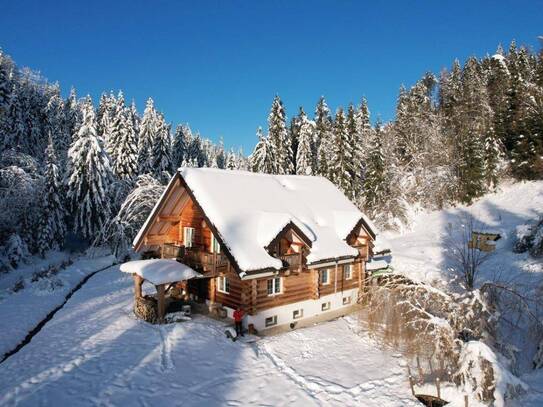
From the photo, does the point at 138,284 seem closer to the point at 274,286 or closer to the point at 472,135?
the point at 274,286

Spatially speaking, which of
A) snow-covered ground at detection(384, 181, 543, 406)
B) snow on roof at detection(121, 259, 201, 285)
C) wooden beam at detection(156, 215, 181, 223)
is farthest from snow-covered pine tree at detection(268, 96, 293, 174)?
snow on roof at detection(121, 259, 201, 285)

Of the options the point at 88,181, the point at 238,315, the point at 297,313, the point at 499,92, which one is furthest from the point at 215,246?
the point at 499,92

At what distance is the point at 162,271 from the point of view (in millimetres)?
20000

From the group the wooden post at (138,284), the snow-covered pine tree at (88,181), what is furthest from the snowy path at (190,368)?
the snow-covered pine tree at (88,181)

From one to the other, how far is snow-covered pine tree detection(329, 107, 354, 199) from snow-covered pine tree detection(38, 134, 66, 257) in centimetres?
3324

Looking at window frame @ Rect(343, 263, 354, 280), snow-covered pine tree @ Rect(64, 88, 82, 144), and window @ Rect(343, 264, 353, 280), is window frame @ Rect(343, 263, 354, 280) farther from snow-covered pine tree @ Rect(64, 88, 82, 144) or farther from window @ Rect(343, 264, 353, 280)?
snow-covered pine tree @ Rect(64, 88, 82, 144)

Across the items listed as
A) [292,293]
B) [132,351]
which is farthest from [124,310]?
[292,293]

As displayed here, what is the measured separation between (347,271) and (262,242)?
850 cm

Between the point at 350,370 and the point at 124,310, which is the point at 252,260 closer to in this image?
the point at 350,370

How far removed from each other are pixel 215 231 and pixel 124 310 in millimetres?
7770

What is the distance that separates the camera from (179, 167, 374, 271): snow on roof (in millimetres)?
19109

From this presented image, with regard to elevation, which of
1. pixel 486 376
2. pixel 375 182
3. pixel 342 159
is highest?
pixel 342 159

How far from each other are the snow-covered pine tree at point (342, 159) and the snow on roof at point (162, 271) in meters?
33.6

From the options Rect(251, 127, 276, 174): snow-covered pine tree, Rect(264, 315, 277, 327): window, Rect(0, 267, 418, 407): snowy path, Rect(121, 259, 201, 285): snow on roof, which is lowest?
Rect(0, 267, 418, 407): snowy path
